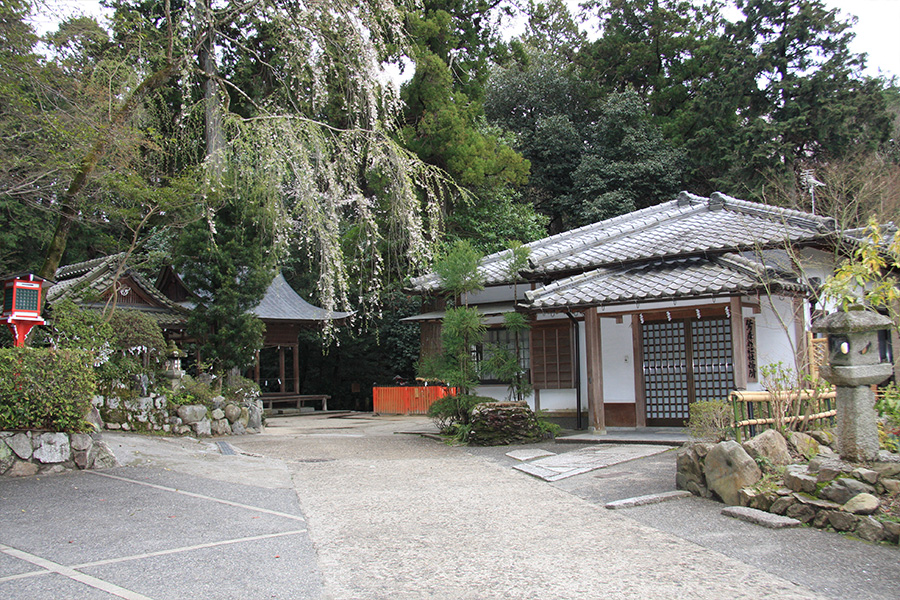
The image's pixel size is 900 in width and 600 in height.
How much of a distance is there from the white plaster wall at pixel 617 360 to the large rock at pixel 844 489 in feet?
21.9

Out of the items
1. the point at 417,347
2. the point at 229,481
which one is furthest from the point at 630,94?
the point at 229,481

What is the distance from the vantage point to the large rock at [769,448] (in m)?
6.10

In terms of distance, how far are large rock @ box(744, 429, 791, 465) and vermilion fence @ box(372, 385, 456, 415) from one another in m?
→ 14.2

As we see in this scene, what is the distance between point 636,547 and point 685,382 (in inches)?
293

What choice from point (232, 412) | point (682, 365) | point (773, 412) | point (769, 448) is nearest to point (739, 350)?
point (682, 365)

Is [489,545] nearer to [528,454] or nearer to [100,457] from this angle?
[528,454]

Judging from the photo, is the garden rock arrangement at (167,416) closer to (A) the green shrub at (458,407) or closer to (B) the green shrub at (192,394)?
(B) the green shrub at (192,394)

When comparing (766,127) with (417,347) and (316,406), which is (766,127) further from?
(316,406)

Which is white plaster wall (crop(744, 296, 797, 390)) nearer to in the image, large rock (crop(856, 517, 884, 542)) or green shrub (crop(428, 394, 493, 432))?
→ green shrub (crop(428, 394, 493, 432))

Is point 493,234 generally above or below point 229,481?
above

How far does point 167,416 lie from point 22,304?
404cm

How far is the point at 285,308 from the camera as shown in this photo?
20.7m

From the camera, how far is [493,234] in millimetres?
21297

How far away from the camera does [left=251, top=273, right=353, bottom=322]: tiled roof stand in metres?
20.0
